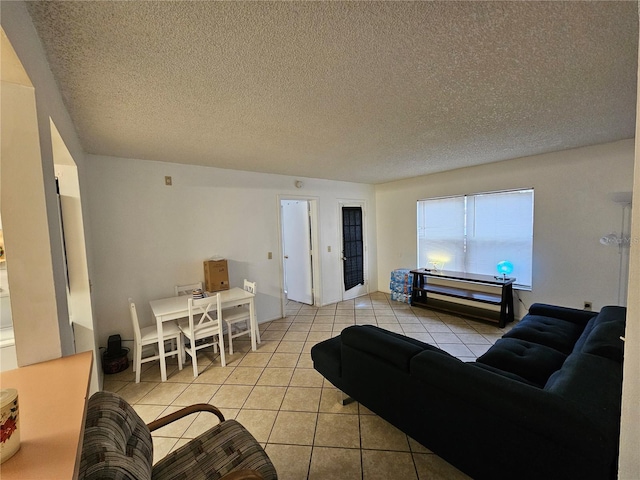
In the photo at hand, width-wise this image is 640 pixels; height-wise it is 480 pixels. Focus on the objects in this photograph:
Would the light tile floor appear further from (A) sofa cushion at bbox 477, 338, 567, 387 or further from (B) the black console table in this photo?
(A) sofa cushion at bbox 477, 338, 567, 387

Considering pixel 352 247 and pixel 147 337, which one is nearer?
pixel 147 337

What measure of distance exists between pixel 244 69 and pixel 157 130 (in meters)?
1.29

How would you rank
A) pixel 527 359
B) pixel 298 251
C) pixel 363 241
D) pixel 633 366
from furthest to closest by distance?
pixel 363 241 → pixel 298 251 → pixel 527 359 → pixel 633 366

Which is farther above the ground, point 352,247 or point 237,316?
point 352,247

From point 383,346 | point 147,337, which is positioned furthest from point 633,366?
point 147,337

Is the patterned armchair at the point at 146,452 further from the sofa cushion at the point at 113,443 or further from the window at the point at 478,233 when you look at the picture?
the window at the point at 478,233

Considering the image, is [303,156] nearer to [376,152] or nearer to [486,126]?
[376,152]

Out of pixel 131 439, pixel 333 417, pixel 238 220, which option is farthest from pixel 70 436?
pixel 238 220

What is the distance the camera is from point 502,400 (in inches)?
49.2

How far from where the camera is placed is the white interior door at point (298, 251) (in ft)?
16.7

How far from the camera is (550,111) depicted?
2119 millimetres

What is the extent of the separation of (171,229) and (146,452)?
9.00 ft

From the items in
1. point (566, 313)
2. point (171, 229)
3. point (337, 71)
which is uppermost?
point (337, 71)

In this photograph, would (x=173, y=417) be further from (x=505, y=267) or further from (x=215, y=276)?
(x=505, y=267)
